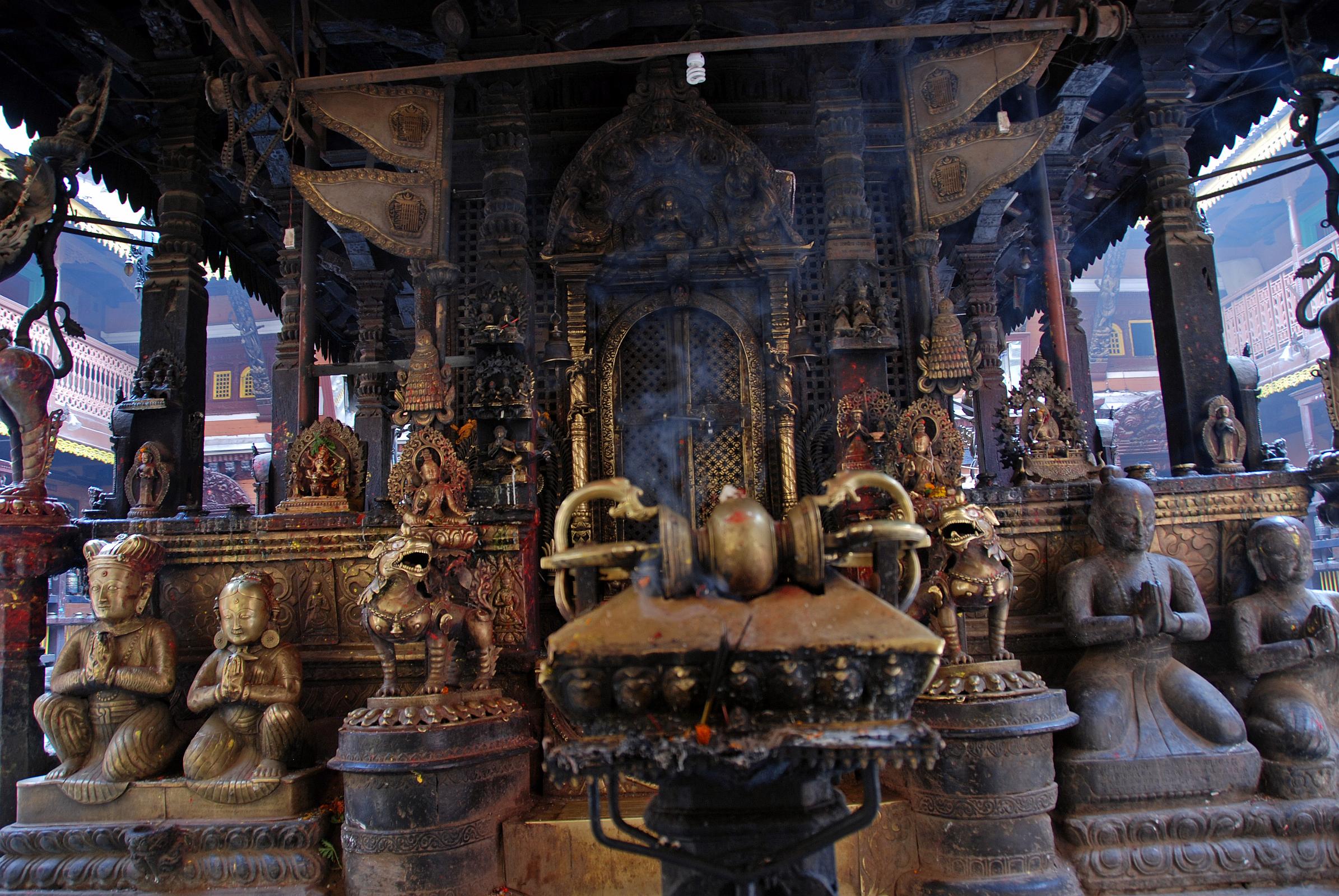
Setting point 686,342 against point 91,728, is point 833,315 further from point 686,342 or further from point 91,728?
point 91,728

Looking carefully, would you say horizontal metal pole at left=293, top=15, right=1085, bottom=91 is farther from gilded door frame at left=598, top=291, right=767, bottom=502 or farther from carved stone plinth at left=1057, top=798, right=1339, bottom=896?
carved stone plinth at left=1057, top=798, right=1339, bottom=896

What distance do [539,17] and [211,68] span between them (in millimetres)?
3436

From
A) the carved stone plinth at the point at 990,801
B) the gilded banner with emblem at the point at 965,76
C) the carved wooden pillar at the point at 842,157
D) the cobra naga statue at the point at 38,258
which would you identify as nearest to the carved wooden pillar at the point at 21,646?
the cobra naga statue at the point at 38,258

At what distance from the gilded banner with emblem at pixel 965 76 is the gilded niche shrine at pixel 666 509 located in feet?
0.14

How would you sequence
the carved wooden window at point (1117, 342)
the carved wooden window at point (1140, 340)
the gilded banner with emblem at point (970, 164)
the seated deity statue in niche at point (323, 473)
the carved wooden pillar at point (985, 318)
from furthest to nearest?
1. the carved wooden window at point (1140, 340)
2. the carved wooden window at point (1117, 342)
3. the carved wooden pillar at point (985, 318)
4. the gilded banner with emblem at point (970, 164)
5. the seated deity statue in niche at point (323, 473)

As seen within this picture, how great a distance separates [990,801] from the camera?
4336 millimetres

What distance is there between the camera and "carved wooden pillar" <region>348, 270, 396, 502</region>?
1253 cm

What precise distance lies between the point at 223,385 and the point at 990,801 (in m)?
25.4

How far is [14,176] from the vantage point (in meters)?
6.39

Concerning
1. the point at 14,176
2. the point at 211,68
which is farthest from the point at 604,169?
the point at 14,176

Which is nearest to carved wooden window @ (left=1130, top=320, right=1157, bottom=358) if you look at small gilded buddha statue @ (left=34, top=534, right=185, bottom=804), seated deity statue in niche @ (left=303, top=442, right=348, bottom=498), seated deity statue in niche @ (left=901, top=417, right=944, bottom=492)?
seated deity statue in niche @ (left=901, top=417, right=944, bottom=492)

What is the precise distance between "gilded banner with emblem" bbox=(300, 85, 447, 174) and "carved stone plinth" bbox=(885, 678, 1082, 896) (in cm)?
594

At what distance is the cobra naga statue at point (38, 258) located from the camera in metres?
5.88

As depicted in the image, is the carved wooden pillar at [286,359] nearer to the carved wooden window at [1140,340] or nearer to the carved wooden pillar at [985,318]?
the carved wooden pillar at [985,318]
